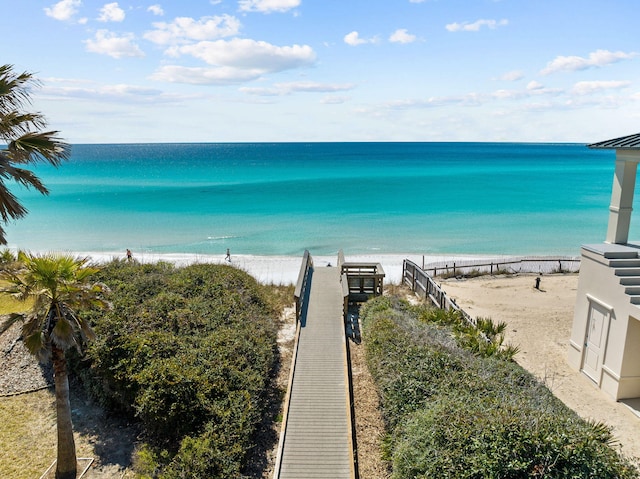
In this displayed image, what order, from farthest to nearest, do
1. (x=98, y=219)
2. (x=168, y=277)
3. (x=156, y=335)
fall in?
(x=98, y=219) < (x=168, y=277) < (x=156, y=335)

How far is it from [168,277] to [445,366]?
10.7 meters

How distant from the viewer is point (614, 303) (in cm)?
1189

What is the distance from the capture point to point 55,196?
216 ft

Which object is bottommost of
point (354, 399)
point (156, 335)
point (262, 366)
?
point (354, 399)

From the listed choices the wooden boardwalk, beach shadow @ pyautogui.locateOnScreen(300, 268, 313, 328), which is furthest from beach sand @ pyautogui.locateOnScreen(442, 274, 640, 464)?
beach shadow @ pyautogui.locateOnScreen(300, 268, 313, 328)

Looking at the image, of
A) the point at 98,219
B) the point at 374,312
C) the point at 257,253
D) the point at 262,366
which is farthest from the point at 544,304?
the point at 98,219

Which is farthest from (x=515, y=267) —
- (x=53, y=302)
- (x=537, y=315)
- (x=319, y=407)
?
(x=53, y=302)

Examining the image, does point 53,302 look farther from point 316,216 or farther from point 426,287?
point 316,216

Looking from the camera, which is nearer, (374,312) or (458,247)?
(374,312)

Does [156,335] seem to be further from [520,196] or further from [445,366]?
[520,196]

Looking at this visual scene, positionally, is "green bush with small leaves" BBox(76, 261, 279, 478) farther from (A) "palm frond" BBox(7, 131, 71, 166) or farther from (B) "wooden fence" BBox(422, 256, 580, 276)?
(B) "wooden fence" BBox(422, 256, 580, 276)

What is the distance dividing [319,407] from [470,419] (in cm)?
473

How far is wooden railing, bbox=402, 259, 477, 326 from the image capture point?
1644cm

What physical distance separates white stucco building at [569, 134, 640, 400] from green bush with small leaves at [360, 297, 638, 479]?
151 inches
